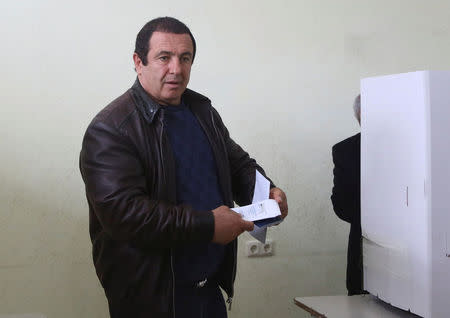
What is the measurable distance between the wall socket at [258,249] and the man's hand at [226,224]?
1.56 meters

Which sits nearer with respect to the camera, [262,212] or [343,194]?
[262,212]

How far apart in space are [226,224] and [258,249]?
64.3 inches

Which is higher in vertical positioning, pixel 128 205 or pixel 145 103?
pixel 145 103

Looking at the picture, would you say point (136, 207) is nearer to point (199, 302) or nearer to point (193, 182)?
point (193, 182)

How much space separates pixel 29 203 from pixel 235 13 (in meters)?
1.34

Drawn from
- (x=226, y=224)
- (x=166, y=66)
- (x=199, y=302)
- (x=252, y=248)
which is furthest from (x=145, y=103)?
(x=252, y=248)

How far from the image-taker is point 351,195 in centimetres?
270

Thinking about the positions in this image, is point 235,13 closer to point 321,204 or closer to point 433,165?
point 321,204

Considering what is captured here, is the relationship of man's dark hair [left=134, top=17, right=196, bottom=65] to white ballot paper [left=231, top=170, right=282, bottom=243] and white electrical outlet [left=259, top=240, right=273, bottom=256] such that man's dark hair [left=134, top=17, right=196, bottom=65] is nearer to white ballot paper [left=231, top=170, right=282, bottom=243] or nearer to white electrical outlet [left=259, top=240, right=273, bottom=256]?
white ballot paper [left=231, top=170, right=282, bottom=243]

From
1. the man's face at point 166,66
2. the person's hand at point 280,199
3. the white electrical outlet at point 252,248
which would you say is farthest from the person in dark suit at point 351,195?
the man's face at point 166,66

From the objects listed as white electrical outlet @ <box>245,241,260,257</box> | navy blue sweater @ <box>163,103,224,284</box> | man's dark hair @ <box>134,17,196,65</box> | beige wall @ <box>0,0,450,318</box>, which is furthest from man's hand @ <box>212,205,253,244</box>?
white electrical outlet @ <box>245,241,260,257</box>

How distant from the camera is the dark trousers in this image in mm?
1688

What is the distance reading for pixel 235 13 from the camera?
3008 millimetres

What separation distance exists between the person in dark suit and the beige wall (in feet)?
1.64
